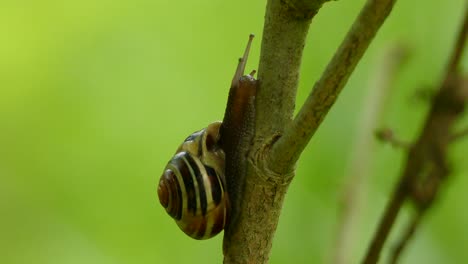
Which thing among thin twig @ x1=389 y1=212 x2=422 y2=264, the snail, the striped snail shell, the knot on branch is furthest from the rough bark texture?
thin twig @ x1=389 y1=212 x2=422 y2=264

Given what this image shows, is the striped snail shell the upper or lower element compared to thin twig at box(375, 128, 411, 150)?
upper

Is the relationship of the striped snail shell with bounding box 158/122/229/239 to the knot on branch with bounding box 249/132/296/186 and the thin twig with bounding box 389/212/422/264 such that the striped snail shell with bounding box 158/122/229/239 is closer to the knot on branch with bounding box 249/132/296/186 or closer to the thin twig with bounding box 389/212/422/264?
the knot on branch with bounding box 249/132/296/186

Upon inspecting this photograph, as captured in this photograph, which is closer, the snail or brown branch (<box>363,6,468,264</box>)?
brown branch (<box>363,6,468,264</box>)

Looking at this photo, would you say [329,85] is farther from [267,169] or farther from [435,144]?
[435,144]

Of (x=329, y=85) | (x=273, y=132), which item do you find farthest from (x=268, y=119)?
(x=329, y=85)

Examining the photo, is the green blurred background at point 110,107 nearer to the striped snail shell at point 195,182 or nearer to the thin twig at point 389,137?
the striped snail shell at point 195,182

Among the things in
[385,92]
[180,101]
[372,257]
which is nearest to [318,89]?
[372,257]
